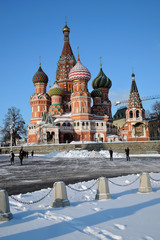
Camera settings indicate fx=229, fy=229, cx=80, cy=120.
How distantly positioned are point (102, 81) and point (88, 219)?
211ft

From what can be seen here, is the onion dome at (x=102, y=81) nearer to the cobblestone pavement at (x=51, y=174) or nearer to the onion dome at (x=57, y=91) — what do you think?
the onion dome at (x=57, y=91)

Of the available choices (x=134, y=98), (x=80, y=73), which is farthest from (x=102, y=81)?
(x=134, y=98)

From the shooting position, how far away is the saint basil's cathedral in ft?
183

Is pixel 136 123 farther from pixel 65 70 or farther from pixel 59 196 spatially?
pixel 59 196

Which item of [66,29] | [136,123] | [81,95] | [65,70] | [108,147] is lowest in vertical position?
[108,147]

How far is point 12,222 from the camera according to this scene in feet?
19.0

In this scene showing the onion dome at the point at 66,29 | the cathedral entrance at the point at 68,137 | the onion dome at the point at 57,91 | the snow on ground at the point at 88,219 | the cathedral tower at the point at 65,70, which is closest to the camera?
the snow on ground at the point at 88,219

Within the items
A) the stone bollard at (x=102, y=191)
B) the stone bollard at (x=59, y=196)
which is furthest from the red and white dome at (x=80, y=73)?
the stone bollard at (x=59, y=196)

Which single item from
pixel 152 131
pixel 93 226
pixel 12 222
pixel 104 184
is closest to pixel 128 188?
pixel 104 184

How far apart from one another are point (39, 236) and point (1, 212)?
5.06 ft

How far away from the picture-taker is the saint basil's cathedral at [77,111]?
5591 cm

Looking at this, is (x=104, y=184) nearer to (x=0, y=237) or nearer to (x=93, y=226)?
(x=93, y=226)

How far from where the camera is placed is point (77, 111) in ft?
188

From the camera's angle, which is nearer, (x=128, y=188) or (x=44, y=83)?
(x=128, y=188)
